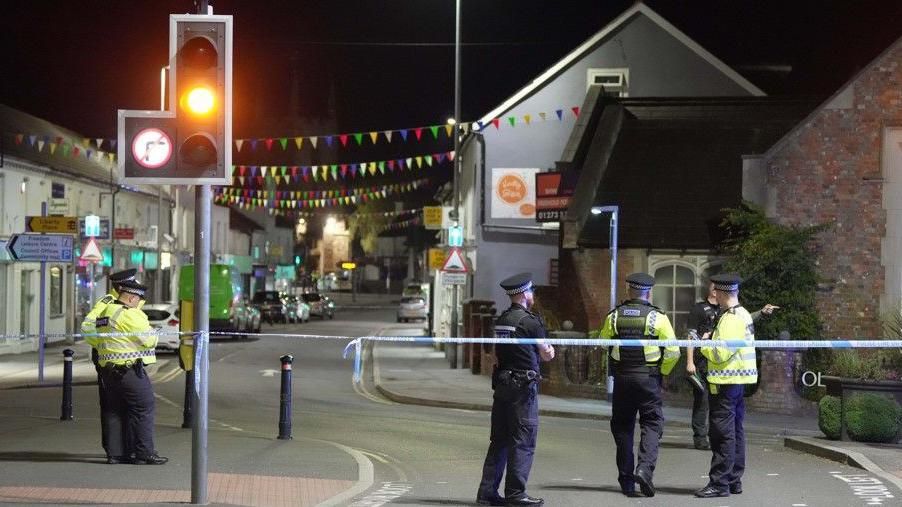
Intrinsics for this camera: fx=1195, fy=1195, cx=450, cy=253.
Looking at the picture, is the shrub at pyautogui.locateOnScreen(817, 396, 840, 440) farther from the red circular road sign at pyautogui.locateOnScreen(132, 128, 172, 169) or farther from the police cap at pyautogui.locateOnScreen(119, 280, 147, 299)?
the red circular road sign at pyautogui.locateOnScreen(132, 128, 172, 169)

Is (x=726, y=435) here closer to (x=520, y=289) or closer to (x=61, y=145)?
(x=520, y=289)

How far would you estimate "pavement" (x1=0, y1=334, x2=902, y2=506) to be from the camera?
10.1 meters

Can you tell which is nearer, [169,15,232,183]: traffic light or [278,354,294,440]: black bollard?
[169,15,232,183]: traffic light

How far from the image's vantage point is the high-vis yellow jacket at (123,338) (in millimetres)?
11664

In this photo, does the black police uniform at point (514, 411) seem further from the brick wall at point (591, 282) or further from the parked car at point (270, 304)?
the parked car at point (270, 304)

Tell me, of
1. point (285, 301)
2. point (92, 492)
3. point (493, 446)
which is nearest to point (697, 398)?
point (493, 446)

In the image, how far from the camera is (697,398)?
14.2 meters

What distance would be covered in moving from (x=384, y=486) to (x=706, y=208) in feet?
49.2

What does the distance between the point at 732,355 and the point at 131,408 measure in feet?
19.0

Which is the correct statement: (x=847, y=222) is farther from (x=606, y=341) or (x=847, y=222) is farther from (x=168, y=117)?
(x=168, y=117)

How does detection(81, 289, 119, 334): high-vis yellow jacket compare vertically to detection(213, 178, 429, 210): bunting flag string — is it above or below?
below

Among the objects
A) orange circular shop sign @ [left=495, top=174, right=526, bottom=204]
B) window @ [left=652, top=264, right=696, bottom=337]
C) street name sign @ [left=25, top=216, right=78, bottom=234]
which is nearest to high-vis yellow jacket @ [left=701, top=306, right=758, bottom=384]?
window @ [left=652, top=264, right=696, bottom=337]

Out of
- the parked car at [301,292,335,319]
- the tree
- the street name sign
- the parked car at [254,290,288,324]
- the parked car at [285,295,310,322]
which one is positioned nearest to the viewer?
the tree

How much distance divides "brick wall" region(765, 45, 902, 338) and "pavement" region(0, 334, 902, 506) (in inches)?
131
